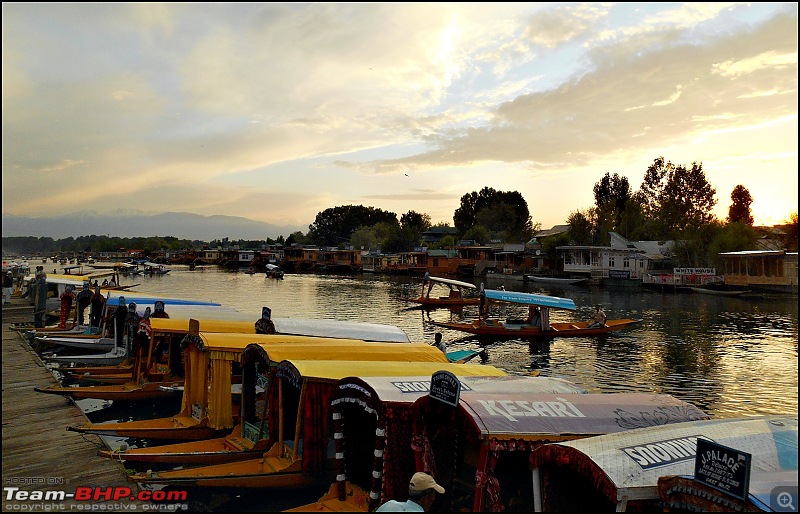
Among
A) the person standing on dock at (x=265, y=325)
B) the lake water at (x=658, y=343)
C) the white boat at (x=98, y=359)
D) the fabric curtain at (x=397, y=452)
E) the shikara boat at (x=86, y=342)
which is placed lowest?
the lake water at (x=658, y=343)

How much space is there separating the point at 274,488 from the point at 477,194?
121m

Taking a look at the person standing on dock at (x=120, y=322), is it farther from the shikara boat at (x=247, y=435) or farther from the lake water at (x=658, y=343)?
the lake water at (x=658, y=343)

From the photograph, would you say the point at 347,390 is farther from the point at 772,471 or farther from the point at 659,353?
the point at 659,353

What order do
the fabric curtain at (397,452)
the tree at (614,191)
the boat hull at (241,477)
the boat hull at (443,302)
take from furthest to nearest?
the tree at (614,191) → the boat hull at (443,302) → the boat hull at (241,477) → the fabric curtain at (397,452)

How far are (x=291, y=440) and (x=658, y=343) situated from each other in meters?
22.4

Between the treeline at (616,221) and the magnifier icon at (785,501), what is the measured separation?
5762cm

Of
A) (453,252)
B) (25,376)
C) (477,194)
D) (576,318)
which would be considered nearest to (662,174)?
(453,252)

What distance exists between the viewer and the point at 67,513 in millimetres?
8383

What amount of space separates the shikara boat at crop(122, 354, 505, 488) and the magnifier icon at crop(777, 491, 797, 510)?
530cm

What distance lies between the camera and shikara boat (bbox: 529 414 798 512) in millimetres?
5043

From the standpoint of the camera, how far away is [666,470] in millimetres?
6043

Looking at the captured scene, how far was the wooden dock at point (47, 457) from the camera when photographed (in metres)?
8.80

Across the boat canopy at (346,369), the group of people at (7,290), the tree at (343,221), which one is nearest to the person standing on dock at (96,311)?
the boat canopy at (346,369)

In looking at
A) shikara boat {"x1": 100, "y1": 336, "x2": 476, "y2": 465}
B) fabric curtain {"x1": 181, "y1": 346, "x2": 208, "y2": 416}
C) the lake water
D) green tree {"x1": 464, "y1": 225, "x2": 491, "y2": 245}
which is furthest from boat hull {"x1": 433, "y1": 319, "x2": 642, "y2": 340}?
green tree {"x1": 464, "y1": 225, "x2": 491, "y2": 245}
